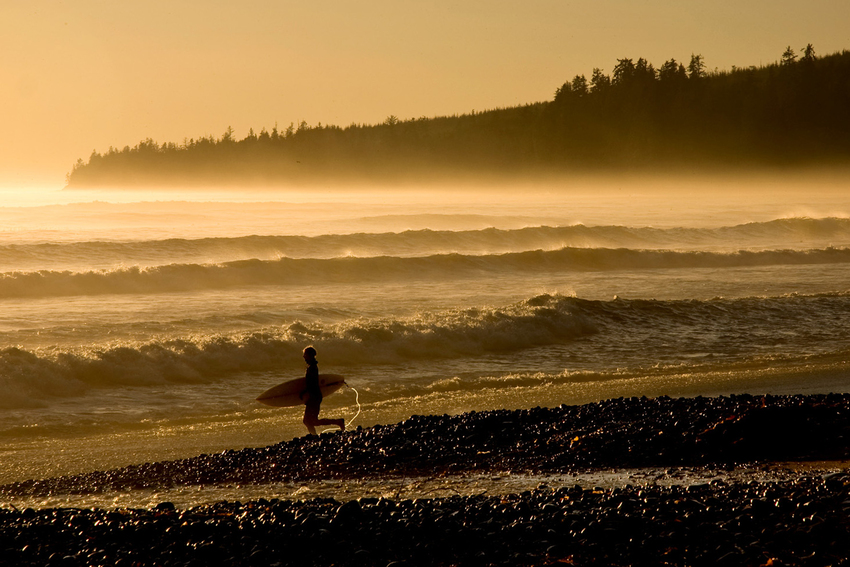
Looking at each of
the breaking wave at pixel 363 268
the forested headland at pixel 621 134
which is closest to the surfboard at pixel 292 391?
the breaking wave at pixel 363 268

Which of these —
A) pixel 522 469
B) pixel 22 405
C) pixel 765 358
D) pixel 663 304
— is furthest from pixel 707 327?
pixel 22 405

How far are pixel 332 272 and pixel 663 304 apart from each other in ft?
46.2

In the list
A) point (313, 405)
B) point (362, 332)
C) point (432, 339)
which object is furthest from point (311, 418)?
point (432, 339)

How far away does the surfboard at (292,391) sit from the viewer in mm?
11289

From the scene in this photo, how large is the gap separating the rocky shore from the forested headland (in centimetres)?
12181

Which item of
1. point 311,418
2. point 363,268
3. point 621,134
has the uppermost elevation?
point 621,134

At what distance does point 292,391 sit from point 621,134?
12406 centimetres

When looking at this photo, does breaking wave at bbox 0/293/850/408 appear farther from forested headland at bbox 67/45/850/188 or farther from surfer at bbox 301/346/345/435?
forested headland at bbox 67/45/850/188

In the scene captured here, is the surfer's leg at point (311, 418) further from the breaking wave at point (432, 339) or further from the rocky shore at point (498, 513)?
the breaking wave at point (432, 339)

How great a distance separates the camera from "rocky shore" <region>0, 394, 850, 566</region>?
5.64 metres

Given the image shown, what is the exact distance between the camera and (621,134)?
129m

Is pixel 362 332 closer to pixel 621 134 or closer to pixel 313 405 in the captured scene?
pixel 313 405

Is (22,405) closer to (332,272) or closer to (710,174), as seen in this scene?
(332,272)

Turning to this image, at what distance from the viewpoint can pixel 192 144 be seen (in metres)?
159
